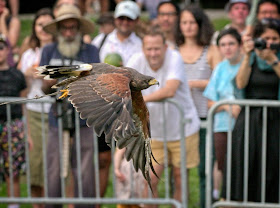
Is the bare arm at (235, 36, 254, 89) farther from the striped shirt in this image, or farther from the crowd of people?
the striped shirt

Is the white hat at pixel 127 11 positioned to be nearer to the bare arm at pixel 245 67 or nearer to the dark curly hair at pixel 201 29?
the dark curly hair at pixel 201 29

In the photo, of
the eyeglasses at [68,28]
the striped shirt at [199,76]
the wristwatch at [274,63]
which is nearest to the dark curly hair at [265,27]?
the wristwatch at [274,63]

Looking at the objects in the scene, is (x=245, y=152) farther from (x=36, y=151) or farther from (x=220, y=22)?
(x=220, y=22)

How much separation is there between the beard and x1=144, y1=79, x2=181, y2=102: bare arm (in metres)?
0.97

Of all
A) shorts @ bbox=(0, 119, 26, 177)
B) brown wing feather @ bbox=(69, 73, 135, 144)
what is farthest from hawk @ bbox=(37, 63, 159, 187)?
shorts @ bbox=(0, 119, 26, 177)

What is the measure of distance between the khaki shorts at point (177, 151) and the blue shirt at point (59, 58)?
34.0 inches

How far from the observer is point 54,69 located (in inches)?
222

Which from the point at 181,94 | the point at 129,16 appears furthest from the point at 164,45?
the point at 129,16

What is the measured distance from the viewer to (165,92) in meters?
7.64

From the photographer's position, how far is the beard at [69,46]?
7.77 m

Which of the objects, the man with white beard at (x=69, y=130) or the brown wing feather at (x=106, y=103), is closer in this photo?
the brown wing feather at (x=106, y=103)

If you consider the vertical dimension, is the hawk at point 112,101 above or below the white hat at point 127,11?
below

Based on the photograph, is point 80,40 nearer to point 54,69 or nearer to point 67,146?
point 67,146

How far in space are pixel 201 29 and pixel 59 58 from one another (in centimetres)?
197
